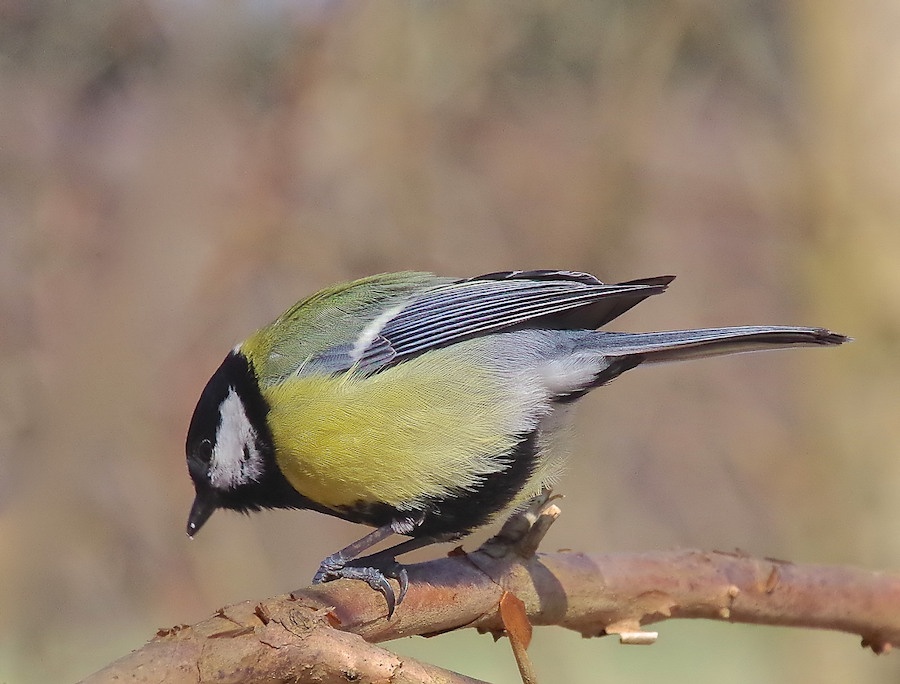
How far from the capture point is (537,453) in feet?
7.08

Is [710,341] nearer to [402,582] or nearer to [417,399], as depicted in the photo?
[417,399]

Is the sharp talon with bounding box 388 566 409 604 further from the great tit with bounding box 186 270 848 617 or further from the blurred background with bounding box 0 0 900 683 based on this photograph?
the blurred background with bounding box 0 0 900 683

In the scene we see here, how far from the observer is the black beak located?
7.61 ft

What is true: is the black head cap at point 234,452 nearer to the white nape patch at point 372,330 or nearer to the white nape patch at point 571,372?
the white nape patch at point 372,330

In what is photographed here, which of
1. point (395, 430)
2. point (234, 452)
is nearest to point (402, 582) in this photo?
point (395, 430)

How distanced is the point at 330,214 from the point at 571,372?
2029mm

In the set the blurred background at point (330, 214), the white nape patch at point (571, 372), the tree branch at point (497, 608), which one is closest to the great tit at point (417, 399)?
the white nape patch at point (571, 372)

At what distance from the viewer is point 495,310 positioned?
2260 millimetres

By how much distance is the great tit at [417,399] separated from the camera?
2027mm

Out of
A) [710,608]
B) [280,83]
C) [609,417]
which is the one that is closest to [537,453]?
[710,608]

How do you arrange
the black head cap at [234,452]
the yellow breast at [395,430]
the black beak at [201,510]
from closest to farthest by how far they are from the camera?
the yellow breast at [395,430]
the black head cap at [234,452]
the black beak at [201,510]

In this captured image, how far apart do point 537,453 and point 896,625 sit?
0.99m

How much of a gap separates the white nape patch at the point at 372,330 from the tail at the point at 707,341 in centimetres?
48

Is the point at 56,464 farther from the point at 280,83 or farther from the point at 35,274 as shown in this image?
the point at 280,83
